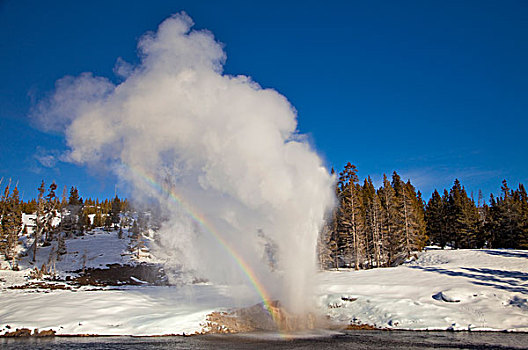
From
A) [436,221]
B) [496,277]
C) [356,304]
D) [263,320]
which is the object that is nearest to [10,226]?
[263,320]

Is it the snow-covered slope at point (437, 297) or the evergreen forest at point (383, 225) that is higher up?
the evergreen forest at point (383, 225)

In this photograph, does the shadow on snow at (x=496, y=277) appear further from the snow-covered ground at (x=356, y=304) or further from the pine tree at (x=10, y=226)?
the pine tree at (x=10, y=226)

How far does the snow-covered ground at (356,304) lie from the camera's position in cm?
2645

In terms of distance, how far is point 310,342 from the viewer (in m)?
22.8

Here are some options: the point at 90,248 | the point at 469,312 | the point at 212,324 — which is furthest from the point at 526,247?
Answer: the point at 90,248

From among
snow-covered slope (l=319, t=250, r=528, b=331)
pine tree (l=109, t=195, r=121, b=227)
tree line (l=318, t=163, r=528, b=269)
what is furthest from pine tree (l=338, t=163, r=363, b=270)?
pine tree (l=109, t=195, r=121, b=227)

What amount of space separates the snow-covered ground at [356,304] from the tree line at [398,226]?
16131mm

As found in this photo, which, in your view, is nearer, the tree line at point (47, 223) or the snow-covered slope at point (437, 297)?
the snow-covered slope at point (437, 297)

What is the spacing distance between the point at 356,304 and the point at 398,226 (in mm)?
32101

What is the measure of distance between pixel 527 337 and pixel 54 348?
28139 millimetres

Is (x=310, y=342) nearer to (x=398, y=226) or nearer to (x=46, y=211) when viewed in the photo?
(x=398, y=226)

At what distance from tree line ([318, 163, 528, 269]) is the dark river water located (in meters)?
31.3

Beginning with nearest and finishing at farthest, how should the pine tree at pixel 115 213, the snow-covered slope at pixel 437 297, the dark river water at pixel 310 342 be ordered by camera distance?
the dark river water at pixel 310 342 < the snow-covered slope at pixel 437 297 < the pine tree at pixel 115 213

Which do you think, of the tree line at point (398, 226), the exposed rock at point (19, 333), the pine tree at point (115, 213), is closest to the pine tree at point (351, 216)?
the tree line at point (398, 226)
